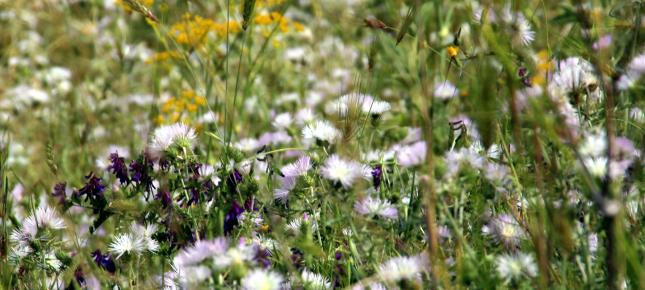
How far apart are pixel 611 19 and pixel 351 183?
968 mm

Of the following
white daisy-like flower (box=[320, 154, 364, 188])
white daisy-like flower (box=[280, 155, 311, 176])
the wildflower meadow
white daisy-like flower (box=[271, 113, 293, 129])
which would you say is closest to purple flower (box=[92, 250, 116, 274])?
the wildflower meadow

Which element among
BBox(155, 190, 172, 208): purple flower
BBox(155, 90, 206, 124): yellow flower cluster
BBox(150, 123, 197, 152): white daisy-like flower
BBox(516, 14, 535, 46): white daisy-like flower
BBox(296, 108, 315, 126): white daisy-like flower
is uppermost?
BBox(155, 90, 206, 124): yellow flower cluster

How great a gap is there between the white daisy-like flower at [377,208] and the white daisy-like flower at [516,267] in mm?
214

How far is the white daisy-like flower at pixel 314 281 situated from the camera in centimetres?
127

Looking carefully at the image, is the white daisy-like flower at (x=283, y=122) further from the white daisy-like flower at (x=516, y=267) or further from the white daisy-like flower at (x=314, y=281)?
the white daisy-like flower at (x=516, y=267)

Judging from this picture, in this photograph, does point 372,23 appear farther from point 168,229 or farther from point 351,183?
point 168,229

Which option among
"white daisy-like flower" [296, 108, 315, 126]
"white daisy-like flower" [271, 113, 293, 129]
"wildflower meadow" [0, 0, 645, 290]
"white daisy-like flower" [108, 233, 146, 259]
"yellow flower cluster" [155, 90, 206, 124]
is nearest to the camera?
"wildflower meadow" [0, 0, 645, 290]

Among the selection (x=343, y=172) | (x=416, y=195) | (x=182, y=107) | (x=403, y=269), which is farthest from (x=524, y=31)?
(x=182, y=107)

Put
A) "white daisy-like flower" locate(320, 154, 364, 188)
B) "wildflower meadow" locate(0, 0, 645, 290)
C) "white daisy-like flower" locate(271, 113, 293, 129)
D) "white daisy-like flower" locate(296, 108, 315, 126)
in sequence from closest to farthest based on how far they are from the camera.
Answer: "wildflower meadow" locate(0, 0, 645, 290), "white daisy-like flower" locate(320, 154, 364, 188), "white daisy-like flower" locate(296, 108, 315, 126), "white daisy-like flower" locate(271, 113, 293, 129)

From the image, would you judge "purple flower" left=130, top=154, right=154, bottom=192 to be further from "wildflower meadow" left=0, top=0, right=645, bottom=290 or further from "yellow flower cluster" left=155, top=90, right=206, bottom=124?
"yellow flower cluster" left=155, top=90, right=206, bottom=124

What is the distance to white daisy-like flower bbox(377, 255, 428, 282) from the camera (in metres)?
1.18

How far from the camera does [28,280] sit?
62.6 inches

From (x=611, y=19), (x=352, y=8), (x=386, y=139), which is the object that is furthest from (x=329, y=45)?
(x=611, y=19)

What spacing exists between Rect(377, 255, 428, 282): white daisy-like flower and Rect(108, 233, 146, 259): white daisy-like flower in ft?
1.56
